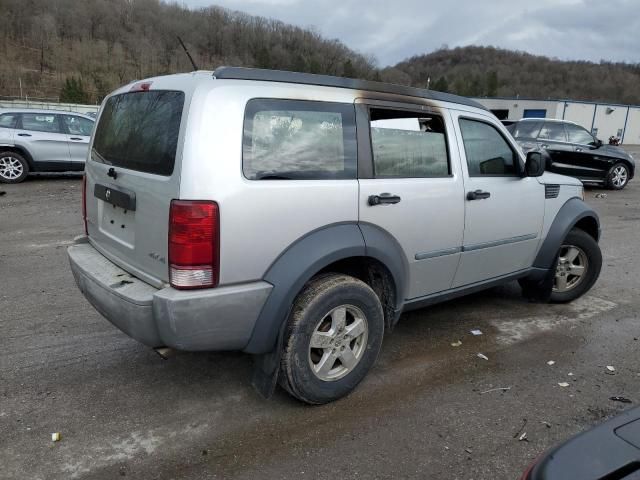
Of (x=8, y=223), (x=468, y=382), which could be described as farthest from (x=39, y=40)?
(x=468, y=382)

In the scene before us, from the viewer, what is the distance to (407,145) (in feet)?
10.7

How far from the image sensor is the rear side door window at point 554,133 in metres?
12.1

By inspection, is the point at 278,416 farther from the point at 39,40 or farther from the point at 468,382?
the point at 39,40

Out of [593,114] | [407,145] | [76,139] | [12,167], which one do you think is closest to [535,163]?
[407,145]

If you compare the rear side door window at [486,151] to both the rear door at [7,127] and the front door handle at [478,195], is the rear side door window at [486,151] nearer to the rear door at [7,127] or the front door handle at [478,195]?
the front door handle at [478,195]

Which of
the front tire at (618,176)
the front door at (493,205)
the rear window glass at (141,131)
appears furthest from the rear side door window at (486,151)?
the front tire at (618,176)

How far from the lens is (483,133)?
382cm

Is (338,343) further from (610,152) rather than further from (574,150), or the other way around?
(610,152)

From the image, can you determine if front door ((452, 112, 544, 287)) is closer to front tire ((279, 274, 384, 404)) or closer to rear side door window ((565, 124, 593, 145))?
front tire ((279, 274, 384, 404))

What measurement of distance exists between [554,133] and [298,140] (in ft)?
37.0

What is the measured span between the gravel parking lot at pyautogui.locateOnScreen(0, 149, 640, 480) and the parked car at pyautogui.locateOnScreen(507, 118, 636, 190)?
27.6 feet

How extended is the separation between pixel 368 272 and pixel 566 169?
11.0 metres

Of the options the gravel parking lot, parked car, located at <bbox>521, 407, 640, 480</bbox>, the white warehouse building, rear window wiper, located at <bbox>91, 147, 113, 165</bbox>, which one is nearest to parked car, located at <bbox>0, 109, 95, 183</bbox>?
the gravel parking lot

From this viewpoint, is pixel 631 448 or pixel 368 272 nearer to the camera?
pixel 631 448
